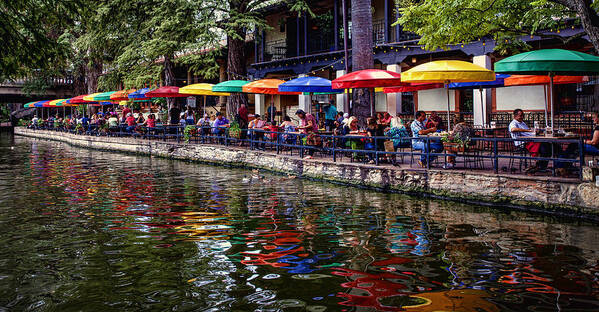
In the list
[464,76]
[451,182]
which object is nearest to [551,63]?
[464,76]

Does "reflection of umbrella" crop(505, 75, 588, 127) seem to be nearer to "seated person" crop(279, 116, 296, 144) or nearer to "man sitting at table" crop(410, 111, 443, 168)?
"man sitting at table" crop(410, 111, 443, 168)

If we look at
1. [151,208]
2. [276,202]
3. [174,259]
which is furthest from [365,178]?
[174,259]

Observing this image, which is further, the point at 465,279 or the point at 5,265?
the point at 5,265

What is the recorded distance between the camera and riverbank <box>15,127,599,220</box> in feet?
30.7

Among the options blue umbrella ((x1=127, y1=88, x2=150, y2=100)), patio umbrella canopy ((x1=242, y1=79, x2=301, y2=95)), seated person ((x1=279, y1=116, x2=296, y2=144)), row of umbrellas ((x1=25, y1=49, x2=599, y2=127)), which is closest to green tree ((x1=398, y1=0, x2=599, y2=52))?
row of umbrellas ((x1=25, y1=49, x2=599, y2=127))

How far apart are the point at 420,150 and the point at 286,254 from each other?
7.36m

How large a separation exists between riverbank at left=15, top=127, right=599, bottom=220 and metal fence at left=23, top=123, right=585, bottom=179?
34 cm

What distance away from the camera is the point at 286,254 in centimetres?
710

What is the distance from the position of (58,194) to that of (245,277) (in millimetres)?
8187

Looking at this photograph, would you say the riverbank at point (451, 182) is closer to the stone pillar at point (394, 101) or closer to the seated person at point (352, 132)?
the seated person at point (352, 132)

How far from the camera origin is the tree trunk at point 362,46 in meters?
16.3

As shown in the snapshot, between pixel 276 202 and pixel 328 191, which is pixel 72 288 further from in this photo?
pixel 328 191

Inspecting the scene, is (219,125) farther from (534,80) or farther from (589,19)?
(589,19)

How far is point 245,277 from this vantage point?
20.1 ft
